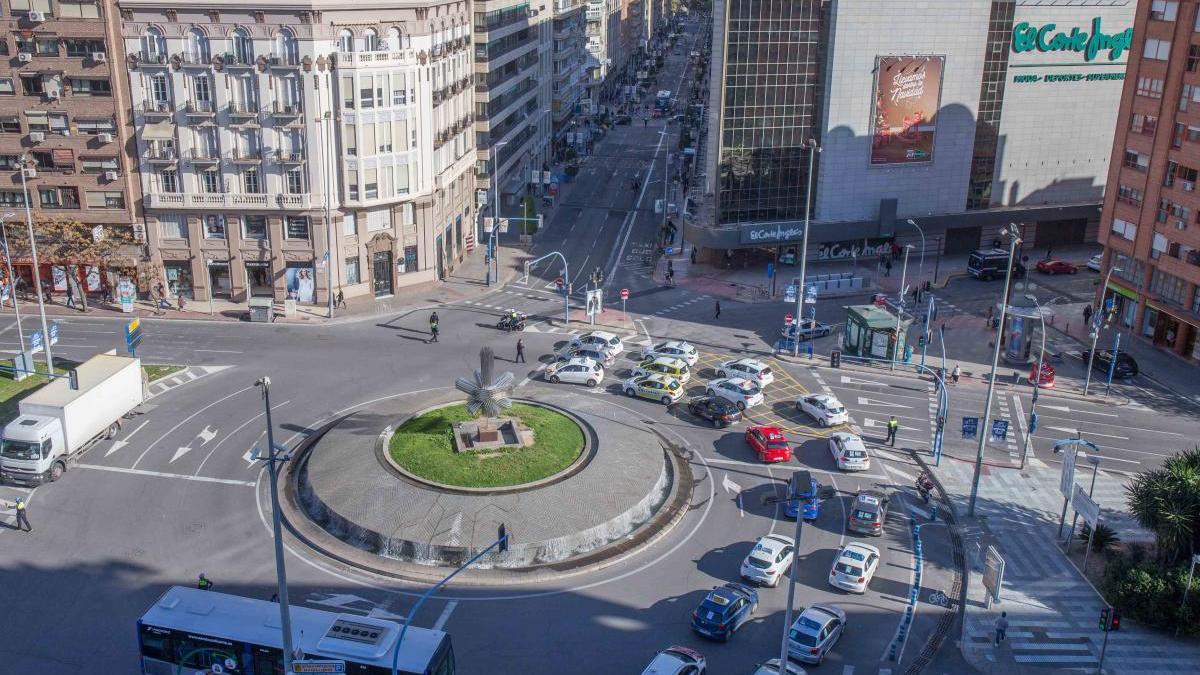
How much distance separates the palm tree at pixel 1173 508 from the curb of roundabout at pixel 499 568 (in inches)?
838

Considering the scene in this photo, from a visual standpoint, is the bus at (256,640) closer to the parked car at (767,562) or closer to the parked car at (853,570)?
the parked car at (767,562)

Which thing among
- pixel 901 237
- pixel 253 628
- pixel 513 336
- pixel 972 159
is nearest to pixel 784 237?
pixel 901 237

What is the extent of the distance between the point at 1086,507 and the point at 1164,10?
47.7 metres

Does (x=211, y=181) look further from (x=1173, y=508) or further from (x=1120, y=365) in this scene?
(x=1120, y=365)

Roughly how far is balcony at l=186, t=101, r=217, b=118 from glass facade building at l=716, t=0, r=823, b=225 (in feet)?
140

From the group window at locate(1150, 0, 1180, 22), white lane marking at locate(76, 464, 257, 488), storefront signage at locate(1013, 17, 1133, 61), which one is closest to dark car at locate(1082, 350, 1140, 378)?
window at locate(1150, 0, 1180, 22)

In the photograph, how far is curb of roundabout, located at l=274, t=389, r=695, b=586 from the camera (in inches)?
1861

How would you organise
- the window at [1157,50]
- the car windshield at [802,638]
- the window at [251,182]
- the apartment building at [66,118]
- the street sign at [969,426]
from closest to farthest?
the car windshield at [802,638] → the street sign at [969,426] → the window at [1157,50] → the apartment building at [66,118] → the window at [251,182]

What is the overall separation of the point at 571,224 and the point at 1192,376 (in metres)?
63.1

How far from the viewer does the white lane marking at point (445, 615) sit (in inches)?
1725

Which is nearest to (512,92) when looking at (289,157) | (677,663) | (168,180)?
(289,157)

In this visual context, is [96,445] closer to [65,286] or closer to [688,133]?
[65,286]

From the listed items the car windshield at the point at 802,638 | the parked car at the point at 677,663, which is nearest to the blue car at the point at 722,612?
the parked car at the point at 677,663

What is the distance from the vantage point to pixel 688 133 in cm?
16500
